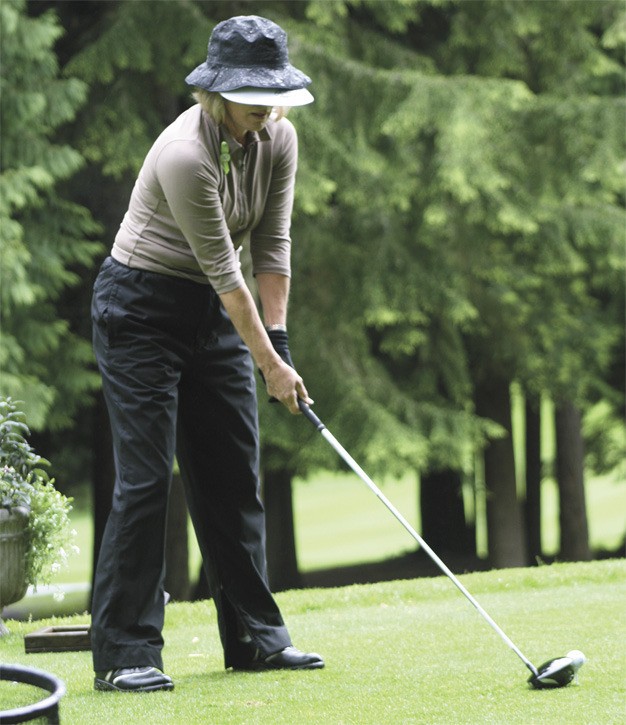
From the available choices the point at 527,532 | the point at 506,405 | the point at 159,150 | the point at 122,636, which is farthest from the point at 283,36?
the point at 527,532

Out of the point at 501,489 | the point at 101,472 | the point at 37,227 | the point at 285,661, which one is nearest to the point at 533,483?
the point at 501,489

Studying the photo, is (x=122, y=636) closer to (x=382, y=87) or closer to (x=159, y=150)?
(x=159, y=150)

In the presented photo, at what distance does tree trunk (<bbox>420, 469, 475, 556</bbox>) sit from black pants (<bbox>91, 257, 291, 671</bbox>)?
12.1 meters

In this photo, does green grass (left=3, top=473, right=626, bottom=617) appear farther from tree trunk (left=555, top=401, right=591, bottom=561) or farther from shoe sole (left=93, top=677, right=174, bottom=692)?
shoe sole (left=93, top=677, right=174, bottom=692)

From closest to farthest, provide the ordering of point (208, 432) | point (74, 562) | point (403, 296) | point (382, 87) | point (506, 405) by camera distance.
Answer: point (208, 432) → point (382, 87) → point (403, 296) → point (506, 405) → point (74, 562)

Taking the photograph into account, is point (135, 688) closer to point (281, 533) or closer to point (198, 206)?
point (198, 206)

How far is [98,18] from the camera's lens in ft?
34.8

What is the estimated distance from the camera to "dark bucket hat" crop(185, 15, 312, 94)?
3359 millimetres

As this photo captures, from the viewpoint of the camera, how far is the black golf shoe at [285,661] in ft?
12.3

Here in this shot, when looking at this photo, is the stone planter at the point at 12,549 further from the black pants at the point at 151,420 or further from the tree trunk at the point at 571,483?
the tree trunk at the point at 571,483

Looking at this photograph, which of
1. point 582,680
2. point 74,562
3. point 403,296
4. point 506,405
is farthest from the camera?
point 74,562

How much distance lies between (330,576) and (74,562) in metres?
8.87

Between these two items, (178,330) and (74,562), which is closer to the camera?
(178,330)

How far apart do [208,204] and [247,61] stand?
41 cm
